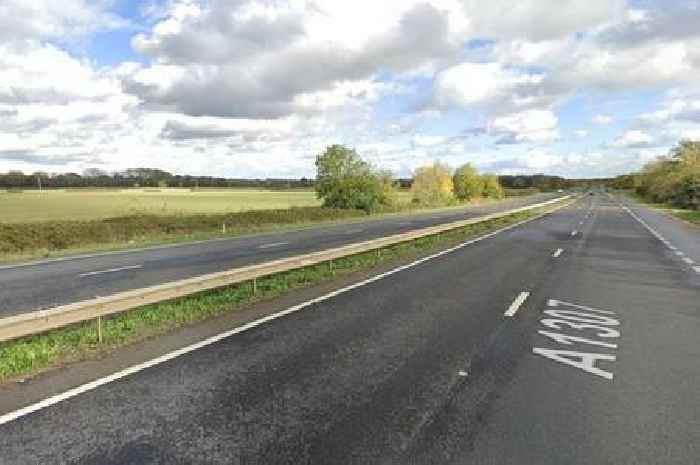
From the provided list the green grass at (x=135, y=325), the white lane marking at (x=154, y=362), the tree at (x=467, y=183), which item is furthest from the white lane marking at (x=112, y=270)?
the tree at (x=467, y=183)

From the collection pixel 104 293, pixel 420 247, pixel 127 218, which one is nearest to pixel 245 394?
pixel 104 293

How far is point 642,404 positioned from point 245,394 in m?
3.64

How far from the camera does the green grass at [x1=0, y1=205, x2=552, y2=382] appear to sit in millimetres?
6836

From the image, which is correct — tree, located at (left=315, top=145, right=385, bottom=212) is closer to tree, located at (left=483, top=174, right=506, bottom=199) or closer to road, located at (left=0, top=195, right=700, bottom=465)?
road, located at (left=0, top=195, right=700, bottom=465)

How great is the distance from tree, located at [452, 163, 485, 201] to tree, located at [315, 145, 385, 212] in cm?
5908

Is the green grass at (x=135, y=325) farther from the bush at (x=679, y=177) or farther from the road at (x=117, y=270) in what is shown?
the bush at (x=679, y=177)

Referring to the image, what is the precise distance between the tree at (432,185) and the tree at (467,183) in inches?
494

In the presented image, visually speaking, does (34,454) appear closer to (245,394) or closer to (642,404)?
(245,394)

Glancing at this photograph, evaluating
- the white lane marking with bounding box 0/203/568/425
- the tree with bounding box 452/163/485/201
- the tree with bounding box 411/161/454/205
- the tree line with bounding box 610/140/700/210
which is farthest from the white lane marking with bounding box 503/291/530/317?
the tree with bounding box 452/163/485/201

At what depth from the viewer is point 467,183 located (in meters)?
121

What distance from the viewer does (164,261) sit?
1839 cm

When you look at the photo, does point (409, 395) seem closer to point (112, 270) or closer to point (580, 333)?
point (580, 333)

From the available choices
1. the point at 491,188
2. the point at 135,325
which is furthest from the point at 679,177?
the point at 135,325

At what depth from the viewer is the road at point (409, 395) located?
4406 millimetres
